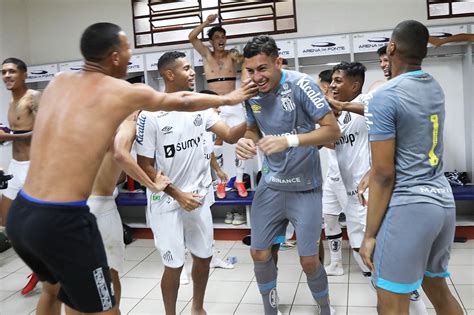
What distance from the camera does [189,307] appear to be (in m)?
3.66

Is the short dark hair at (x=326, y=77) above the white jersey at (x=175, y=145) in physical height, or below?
above

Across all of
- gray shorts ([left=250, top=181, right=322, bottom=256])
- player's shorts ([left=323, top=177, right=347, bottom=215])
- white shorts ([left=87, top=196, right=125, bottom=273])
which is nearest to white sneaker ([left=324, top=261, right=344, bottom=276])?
player's shorts ([left=323, top=177, right=347, bottom=215])

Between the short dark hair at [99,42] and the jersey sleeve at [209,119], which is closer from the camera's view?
the short dark hair at [99,42]

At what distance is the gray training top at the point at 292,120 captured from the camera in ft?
9.08

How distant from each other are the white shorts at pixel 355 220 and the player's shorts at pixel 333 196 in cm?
32

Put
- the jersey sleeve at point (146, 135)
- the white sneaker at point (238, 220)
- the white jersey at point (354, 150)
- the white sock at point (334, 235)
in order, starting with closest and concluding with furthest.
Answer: the jersey sleeve at point (146, 135)
the white jersey at point (354, 150)
the white sock at point (334, 235)
the white sneaker at point (238, 220)

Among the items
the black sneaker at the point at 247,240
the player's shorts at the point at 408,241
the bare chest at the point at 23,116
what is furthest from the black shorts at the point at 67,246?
the black sneaker at the point at 247,240

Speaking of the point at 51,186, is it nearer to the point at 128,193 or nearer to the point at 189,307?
the point at 189,307

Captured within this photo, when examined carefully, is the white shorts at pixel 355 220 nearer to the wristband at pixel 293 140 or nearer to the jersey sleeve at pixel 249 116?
the jersey sleeve at pixel 249 116

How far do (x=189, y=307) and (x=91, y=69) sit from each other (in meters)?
2.19

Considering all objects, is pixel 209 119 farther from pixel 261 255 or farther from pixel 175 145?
pixel 261 255

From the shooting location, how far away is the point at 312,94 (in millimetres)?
2742

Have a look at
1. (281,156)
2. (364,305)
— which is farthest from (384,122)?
(364,305)

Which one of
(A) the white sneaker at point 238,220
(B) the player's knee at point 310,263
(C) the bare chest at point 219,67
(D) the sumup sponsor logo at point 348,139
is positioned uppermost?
(C) the bare chest at point 219,67
